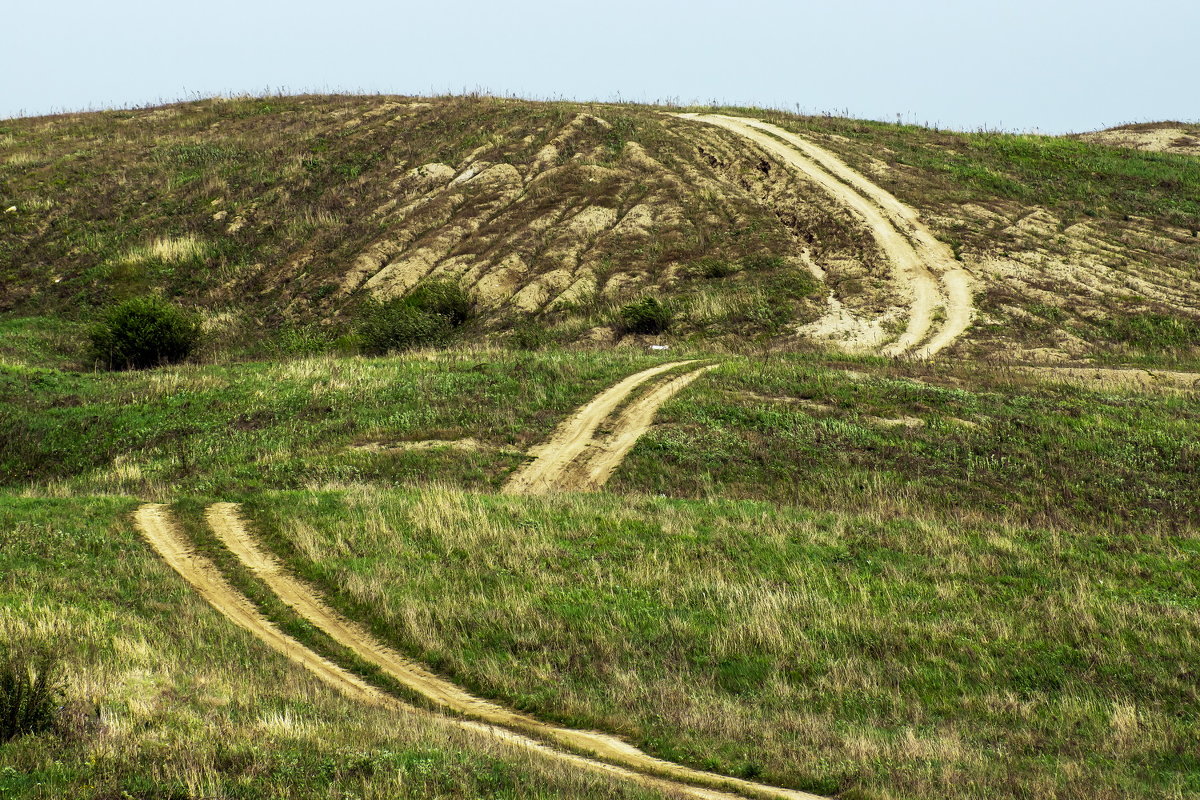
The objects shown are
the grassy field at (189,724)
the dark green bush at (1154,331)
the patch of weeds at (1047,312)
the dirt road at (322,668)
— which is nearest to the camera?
the grassy field at (189,724)

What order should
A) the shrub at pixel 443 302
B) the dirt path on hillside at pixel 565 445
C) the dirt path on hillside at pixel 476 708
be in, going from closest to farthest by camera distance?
the dirt path on hillside at pixel 476 708 < the dirt path on hillside at pixel 565 445 < the shrub at pixel 443 302

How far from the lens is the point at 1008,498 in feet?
61.6

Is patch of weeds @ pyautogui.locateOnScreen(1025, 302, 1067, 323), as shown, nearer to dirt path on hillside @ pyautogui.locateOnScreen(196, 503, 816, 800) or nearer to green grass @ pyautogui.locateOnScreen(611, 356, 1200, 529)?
green grass @ pyautogui.locateOnScreen(611, 356, 1200, 529)

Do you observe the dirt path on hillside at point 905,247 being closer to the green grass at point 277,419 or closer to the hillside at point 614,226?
the hillside at point 614,226

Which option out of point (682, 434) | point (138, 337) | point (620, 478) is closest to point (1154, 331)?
point (682, 434)

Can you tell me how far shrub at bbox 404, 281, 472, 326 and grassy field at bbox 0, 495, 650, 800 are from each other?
2371 centimetres

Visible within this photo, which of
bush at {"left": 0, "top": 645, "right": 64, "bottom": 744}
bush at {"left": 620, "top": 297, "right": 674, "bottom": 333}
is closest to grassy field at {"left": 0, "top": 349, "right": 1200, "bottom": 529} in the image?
bush at {"left": 620, "top": 297, "right": 674, "bottom": 333}

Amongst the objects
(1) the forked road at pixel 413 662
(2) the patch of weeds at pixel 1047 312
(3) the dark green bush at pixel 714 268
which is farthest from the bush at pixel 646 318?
(1) the forked road at pixel 413 662

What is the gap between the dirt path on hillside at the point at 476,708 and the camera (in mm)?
8898

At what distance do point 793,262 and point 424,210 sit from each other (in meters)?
17.9

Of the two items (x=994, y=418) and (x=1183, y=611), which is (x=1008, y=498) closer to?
(x=994, y=418)

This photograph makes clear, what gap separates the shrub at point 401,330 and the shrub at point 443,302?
43 cm

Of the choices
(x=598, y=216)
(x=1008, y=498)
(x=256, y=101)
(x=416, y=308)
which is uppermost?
(x=256, y=101)

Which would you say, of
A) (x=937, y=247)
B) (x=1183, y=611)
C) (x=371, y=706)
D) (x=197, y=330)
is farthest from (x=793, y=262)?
(x=371, y=706)
